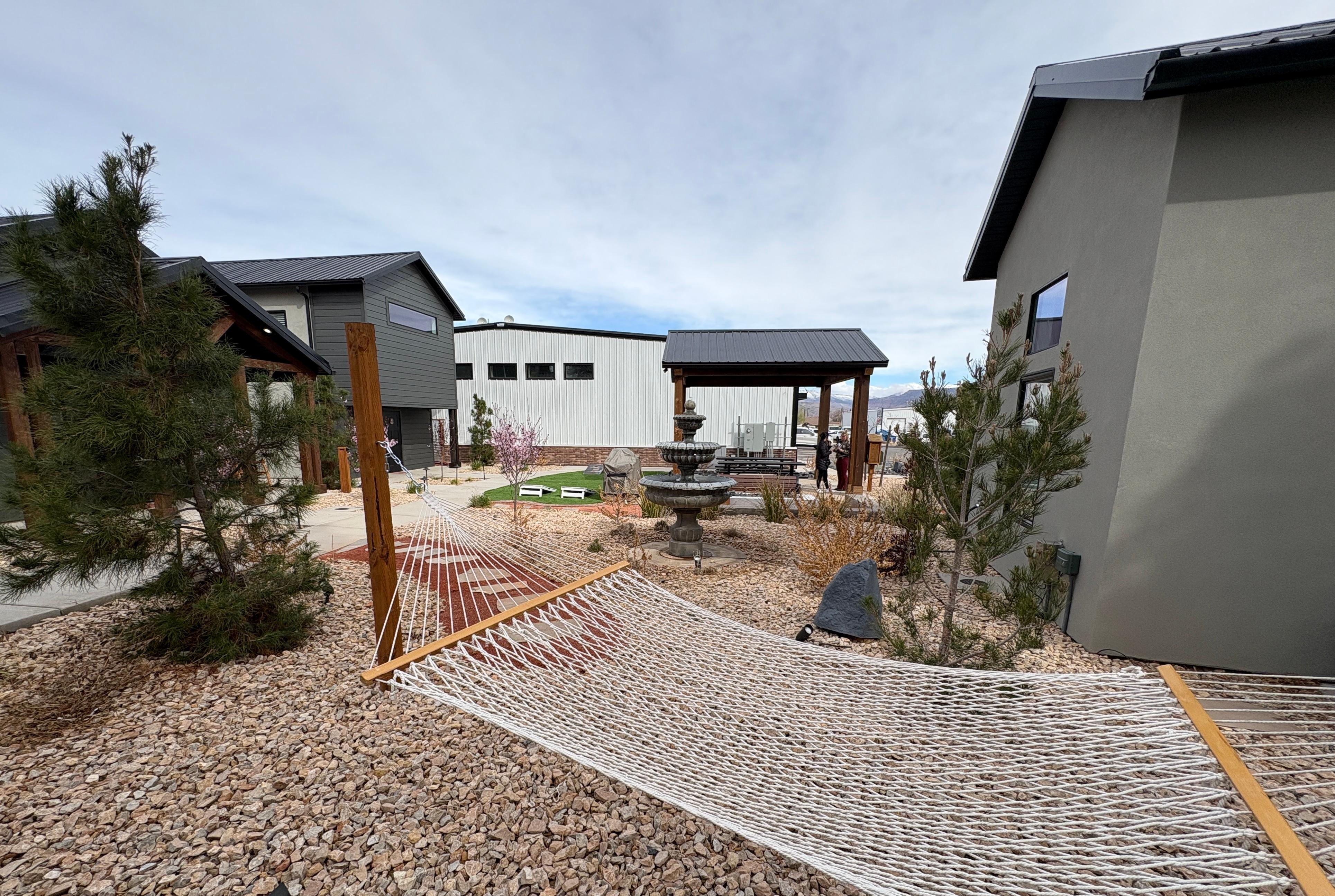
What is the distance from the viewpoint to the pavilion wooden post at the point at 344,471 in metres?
8.33

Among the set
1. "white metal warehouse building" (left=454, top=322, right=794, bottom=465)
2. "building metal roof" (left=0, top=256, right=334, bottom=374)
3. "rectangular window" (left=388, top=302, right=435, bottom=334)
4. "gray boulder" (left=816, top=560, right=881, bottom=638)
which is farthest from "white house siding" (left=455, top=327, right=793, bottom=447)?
"gray boulder" (left=816, top=560, right=881, bottom=638)

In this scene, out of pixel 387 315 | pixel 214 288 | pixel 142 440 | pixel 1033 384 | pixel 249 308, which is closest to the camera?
pixel 142 440

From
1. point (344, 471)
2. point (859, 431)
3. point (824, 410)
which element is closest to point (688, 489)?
point (859, 431)

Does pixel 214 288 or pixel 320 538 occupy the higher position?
pixel 214 288

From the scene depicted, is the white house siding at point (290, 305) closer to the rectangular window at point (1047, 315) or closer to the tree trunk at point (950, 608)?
the tree trunk at point (950, 608)

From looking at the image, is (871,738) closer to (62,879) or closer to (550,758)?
(550,758)

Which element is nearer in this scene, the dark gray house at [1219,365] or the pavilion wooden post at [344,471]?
the dark gray house at [1219,365]

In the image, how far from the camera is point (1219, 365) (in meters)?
2.92

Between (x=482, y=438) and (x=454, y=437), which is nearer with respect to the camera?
(x=454, y=437)

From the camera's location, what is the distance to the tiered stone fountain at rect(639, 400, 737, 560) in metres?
4.76

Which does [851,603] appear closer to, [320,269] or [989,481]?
[989,481]

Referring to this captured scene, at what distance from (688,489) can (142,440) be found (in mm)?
3697

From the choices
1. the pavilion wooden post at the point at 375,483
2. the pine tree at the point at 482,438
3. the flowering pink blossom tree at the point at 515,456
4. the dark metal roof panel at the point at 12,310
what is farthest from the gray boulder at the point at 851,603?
the pine tree at the point at 482,438

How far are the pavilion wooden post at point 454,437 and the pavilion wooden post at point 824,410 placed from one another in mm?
9296
